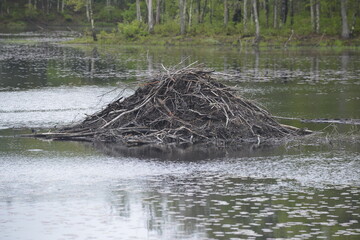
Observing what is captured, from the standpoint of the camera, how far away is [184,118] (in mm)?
18422

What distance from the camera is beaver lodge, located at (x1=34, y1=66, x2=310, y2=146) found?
18.2 meters

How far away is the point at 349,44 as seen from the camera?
199 ft

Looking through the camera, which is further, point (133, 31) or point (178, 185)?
point (133, 31)

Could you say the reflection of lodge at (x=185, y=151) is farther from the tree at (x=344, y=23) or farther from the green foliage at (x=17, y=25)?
the green foliage at (x=17, y=25)

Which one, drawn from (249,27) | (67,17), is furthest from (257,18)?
(67,17)

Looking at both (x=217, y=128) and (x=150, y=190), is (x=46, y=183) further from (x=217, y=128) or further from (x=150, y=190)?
(x=217, y=128)

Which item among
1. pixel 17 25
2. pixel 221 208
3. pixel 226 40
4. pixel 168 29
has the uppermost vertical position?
pixel 17 25

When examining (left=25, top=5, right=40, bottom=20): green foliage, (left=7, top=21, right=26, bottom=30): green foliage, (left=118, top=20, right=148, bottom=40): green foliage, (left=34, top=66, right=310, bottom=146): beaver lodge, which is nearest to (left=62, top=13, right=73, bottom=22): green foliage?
(left=25, top=5, right=40, bottom=20): green foliage

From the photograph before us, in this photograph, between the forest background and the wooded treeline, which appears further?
the wooded treeline

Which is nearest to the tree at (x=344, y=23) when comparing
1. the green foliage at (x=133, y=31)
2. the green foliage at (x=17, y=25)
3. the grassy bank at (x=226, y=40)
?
the grassy bank at (x=226, y=40)

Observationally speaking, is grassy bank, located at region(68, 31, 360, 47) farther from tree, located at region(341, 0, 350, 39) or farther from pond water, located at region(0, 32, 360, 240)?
pond water, located at region(0, 32, 360, 240)

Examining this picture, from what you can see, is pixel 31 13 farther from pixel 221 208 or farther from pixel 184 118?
pixel 221 208

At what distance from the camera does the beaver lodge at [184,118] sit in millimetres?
18250

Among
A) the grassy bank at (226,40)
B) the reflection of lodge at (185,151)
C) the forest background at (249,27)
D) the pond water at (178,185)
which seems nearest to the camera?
the pond water at (178,185)
